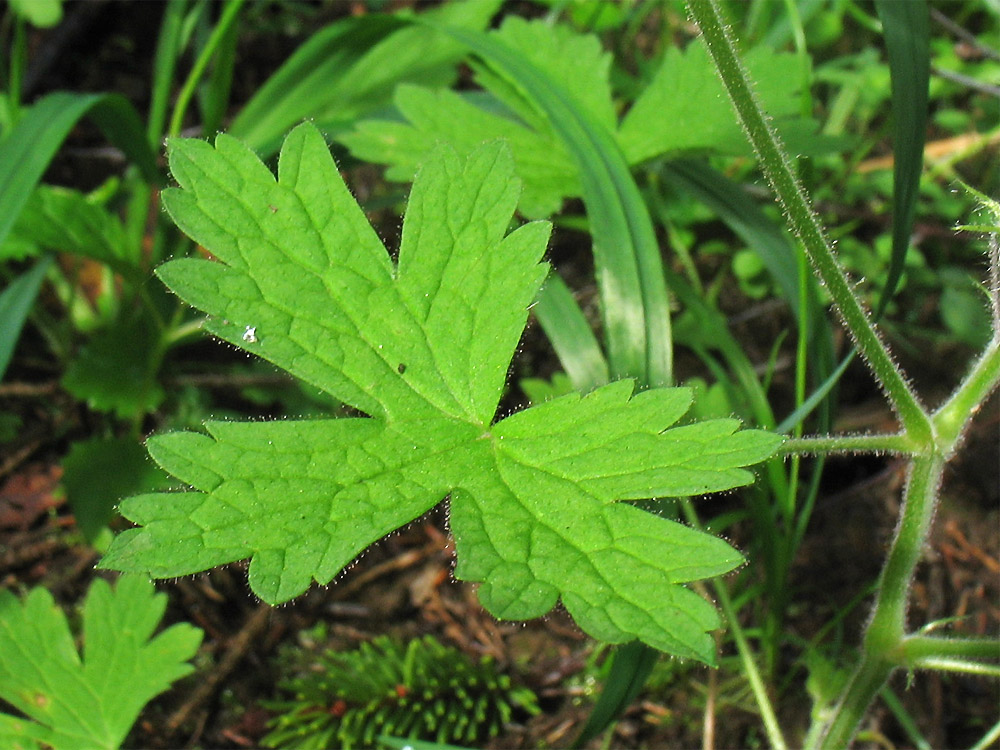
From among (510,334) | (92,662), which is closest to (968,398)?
(510,334)

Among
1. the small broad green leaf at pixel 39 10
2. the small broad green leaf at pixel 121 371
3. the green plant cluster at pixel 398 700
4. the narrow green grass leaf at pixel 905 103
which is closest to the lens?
the narrow green grass leaf at pixel 905 103

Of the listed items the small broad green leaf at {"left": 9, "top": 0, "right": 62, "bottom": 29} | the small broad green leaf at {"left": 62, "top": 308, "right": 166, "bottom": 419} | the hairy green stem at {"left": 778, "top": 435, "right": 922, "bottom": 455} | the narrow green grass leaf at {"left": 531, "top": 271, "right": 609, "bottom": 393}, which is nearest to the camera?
the hairy green stem at {"left": 778, "top": 435, "right": 922, "bottom": 455}

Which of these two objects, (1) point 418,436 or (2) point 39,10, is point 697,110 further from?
(2) point 39,10

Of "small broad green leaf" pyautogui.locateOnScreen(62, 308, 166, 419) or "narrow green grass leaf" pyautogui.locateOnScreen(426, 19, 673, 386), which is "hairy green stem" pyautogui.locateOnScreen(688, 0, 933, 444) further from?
"small broad green leaf" pyautogui.locateOnScreen(62, 308, 166, 419)

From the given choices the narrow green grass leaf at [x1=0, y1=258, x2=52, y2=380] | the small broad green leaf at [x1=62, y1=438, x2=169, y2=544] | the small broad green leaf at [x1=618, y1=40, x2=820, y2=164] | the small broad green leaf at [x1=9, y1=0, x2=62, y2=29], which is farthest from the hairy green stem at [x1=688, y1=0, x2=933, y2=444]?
the small broad green leaf at [x1=9, y1=0, x2=62, y2=29]

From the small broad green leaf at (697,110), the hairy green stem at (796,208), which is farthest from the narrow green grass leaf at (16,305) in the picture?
the hairy green stem at (796,208)

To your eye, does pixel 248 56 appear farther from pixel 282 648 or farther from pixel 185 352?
pixel 282 648

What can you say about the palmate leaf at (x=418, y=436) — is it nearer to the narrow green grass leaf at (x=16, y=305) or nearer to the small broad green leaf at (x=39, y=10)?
the narrow green grass leaf at (x=16, y=305)
